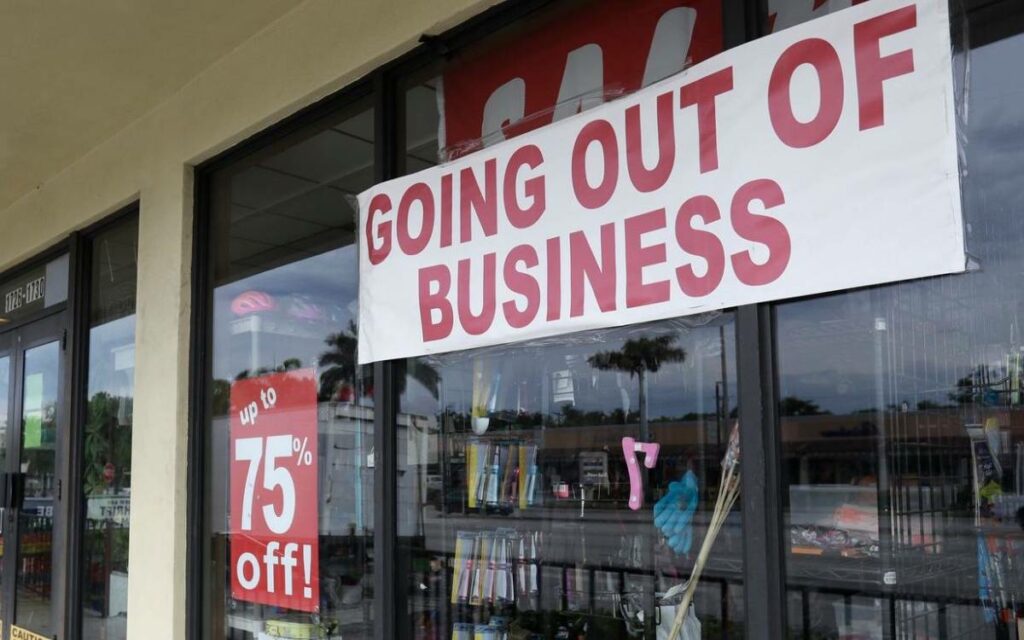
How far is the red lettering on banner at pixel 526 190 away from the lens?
9.01ft

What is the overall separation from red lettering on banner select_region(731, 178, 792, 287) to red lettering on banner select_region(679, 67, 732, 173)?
0.13 m

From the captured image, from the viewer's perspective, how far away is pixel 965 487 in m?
1.98

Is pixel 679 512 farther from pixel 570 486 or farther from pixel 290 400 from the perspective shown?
pixel 290 400

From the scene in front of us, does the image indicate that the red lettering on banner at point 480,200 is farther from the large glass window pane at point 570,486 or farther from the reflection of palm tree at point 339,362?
the reflection of palm tree at point 339,362

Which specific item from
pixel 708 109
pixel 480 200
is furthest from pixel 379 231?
pixel 708 109

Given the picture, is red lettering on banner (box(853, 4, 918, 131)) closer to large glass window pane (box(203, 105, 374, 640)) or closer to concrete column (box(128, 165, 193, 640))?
large glass window pane (box(203, 105, 374, 640))

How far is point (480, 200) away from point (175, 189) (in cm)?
197

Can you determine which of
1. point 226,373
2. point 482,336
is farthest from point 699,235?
point 226,373

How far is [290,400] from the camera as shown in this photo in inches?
146

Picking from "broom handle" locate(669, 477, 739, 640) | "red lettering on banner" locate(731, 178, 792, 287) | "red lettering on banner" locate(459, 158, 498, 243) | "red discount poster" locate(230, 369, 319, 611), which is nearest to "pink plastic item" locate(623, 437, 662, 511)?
"broom handle" locate(669, 477, 739, 640)

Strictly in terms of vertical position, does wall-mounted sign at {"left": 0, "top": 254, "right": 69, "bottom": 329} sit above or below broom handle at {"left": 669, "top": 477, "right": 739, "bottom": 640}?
above

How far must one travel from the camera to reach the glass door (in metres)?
5.22

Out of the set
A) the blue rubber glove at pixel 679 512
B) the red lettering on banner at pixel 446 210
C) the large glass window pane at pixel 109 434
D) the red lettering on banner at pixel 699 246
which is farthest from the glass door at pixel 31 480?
the red lettering on banner at pixel 699 246

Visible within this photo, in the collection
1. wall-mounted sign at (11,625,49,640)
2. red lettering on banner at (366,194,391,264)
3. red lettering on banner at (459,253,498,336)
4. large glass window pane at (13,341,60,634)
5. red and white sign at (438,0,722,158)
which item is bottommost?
wall-mounted sign at (11,625,49,640)
